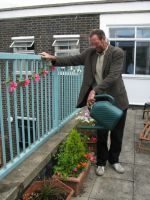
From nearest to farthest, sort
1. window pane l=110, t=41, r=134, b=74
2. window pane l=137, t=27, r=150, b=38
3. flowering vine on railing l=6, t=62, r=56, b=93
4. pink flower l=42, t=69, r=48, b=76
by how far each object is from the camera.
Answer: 1. flowering vine on railing l=6, t=62, r=56, b=93
2. pink flower l=42, t=69, r=48, b=76
3. window pane l=137, t=27, r=150, b=38
4. window pane l=110, t=41, r=134, b=74

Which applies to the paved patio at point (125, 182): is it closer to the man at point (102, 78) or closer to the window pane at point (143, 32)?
the man at point (102, 78)

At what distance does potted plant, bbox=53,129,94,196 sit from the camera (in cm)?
289

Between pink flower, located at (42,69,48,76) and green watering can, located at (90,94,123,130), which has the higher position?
pink flower, located at (42,69,48,76)

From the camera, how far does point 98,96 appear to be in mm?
2938

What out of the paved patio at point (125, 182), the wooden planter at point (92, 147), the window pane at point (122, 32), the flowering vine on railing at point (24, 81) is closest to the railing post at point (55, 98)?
the flowering vine on railing at point (24, 81)

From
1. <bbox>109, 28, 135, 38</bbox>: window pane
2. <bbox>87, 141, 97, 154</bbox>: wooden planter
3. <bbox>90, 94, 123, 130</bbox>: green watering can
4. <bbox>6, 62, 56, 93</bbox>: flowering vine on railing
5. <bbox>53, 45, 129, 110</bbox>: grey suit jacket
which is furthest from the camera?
<bbox>109, 28, 135, 38</bbox>: window pane

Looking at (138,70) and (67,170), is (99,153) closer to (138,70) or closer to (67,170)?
(67,170)

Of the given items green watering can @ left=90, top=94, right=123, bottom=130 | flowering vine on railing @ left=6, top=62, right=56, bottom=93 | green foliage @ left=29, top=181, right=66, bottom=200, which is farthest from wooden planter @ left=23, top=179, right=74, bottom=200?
flowering vine on railing @ left=6, top=62, right=56, bottom=93

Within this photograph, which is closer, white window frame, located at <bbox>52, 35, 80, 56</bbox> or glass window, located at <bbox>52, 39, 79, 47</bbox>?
white window frame, located at <bbox>52, 35, 80, 56</bbox>

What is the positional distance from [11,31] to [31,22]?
952mm

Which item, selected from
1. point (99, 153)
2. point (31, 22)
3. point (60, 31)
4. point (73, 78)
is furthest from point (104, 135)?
point (31, 22)

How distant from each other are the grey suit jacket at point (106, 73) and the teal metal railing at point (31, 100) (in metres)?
0.43

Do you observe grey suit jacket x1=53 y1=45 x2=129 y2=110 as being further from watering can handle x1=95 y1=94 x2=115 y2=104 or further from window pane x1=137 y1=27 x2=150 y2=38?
window pane x1=137 y1=27 x2=150 y2=38

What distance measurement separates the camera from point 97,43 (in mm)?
2977
